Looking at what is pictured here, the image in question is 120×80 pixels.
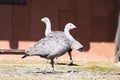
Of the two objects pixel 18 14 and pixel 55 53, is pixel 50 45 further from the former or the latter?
pixel 18 14

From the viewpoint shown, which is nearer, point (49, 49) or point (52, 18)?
point (49, 49)

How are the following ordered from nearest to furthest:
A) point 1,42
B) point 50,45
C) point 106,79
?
point 106,79, point 50,45, point 1,42

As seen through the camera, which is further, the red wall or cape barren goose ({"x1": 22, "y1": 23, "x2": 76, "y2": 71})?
the red wall

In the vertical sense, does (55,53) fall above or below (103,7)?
below

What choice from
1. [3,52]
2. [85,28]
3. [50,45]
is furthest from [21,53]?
[50,45]

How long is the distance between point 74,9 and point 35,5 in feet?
3.85

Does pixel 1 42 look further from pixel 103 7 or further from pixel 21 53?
pixel 103 7

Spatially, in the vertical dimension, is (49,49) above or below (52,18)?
below

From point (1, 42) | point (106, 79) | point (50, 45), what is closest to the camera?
point (106, 79)

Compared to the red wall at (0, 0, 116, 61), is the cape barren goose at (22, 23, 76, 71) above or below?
below

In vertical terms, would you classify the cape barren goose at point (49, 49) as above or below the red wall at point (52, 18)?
below

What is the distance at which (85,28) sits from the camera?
1719 centimetres

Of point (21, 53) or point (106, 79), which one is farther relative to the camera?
point (21, 53)

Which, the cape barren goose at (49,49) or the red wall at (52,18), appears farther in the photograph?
the red wall at (52,18)
